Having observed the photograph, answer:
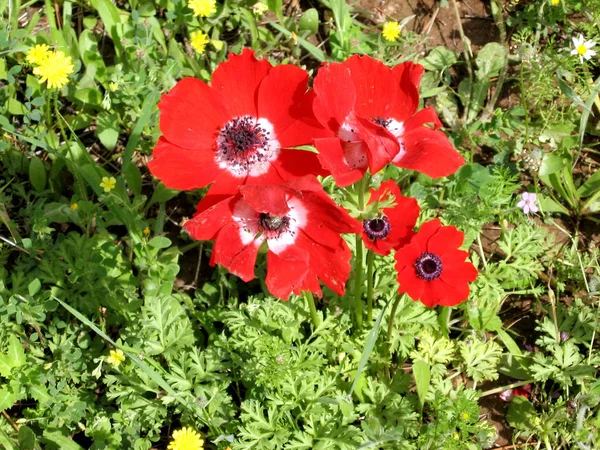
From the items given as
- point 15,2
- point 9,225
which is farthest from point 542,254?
point 15,2

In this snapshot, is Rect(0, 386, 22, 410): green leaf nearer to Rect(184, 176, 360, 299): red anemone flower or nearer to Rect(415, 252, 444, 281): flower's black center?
Rect(184, 176, 360, 299): red anemone flower

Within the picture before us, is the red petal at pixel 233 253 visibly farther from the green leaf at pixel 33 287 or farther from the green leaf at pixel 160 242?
the green leaf at pixel 33 287

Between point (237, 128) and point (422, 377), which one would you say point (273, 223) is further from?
point (422, 377)

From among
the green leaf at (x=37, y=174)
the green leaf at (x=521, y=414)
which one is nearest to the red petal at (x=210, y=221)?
the green leaf at (x=37, y=174)

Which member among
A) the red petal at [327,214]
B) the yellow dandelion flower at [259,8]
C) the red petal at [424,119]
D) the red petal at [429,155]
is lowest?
the red petal at [327,214]

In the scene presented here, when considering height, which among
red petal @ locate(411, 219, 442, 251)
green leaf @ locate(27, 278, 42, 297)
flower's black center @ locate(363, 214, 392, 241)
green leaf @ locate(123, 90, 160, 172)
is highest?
green leaf @ locate(123, 90, 160, 172)

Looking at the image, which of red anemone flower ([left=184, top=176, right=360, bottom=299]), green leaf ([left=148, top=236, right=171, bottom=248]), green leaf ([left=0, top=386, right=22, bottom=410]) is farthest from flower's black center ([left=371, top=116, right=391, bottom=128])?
green leaf ([left=0, top=386, right=22, bottom=410])
